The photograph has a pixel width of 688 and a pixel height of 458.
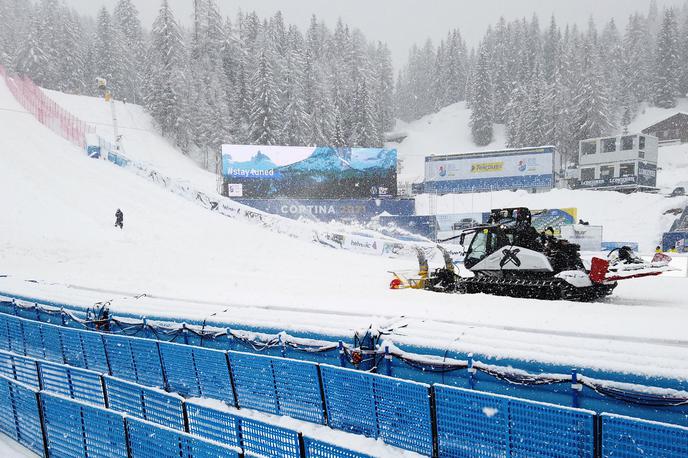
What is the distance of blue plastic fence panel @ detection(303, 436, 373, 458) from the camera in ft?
14.1

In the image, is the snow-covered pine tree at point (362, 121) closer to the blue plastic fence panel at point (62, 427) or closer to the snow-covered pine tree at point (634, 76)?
the snow-covered pine tree at point (634, 76)

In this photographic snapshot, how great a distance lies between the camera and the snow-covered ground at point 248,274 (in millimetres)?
7562

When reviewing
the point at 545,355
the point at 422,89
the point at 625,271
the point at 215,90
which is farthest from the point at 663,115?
the point at 545,355

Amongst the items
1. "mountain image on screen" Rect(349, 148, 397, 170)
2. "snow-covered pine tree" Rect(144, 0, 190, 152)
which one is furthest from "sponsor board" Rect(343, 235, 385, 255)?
"snow-covered pine tree" Rect(144, 0, 190, 152)

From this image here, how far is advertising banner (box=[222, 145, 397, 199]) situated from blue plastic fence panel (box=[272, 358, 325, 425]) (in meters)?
32.9

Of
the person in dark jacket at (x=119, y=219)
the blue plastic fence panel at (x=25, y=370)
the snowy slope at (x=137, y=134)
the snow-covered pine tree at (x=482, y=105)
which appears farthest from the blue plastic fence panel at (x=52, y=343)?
the snow-covered pine tree at (x=482, y=105)

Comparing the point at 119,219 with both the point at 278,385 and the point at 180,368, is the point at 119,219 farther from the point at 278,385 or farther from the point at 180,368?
Answer: the point at 278,385

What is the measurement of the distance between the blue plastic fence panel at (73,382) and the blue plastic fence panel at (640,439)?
22.3ft

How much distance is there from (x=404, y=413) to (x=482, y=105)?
8547cm

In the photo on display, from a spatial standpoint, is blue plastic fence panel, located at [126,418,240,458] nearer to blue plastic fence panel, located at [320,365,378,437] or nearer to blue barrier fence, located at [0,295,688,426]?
blue plastic fence panel, located at [320,365,378,437]

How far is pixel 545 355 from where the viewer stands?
21.2 ft

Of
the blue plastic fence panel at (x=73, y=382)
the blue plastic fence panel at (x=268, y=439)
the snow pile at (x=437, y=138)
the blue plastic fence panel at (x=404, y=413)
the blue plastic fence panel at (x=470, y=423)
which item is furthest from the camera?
the snow pile at (x=437, y=138)

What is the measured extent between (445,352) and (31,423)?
20.6 ft

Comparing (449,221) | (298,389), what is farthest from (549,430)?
(449,221)
